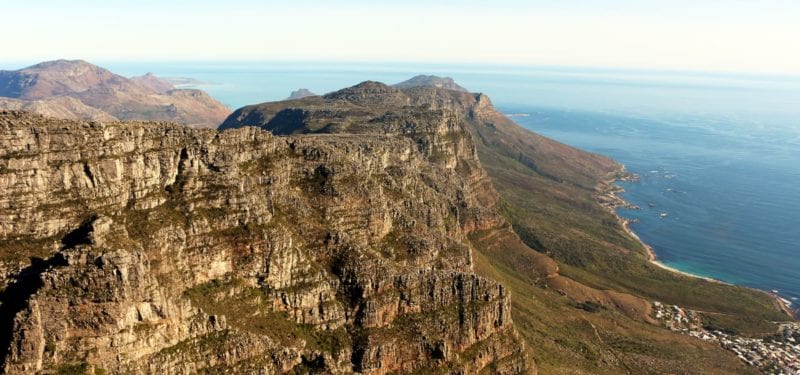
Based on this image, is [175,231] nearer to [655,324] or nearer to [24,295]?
[24,295]

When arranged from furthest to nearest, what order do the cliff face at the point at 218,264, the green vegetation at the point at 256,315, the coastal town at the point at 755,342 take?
the coastal town at the point at 755,342
the green vegetation at the point at 256,315
the cliff face at the point at 218,264

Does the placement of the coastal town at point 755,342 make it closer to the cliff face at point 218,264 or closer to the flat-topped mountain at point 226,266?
the flat-topped mountain at point 226,266

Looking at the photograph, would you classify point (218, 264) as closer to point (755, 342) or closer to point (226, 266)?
point (226, 266)

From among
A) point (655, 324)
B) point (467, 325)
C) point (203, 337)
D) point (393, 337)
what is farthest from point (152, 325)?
point (655, 324)

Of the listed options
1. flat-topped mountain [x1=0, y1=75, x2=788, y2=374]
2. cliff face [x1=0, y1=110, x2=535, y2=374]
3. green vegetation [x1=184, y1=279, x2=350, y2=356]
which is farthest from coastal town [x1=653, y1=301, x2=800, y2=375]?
green vegetation [x1=184, y1=279, x2=350, y2=356]

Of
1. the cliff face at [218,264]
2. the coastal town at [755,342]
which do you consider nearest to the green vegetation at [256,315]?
the cliff face at [218,264]

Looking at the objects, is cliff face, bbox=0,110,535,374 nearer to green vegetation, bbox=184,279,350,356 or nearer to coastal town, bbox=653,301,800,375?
green vegetation, bbox=184,279,350,356
